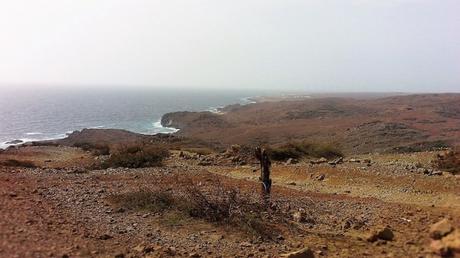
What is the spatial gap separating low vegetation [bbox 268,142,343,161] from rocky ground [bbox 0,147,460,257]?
23.8ft

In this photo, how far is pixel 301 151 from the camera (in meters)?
25.4

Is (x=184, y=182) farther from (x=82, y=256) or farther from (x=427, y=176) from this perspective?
(x=427, y=176)

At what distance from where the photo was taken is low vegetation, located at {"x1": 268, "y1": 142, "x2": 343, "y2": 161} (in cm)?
2397

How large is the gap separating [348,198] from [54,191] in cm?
865

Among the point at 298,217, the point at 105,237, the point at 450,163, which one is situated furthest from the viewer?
the point at 450,163

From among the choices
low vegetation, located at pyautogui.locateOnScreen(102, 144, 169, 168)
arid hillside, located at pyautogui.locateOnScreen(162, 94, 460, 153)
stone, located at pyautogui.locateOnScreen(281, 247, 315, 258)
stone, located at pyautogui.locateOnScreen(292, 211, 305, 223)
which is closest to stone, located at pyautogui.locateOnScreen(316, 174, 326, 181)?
stone, located at pyautogui.locateOnScreen(292, 211, 305, 223)

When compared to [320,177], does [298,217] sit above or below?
above

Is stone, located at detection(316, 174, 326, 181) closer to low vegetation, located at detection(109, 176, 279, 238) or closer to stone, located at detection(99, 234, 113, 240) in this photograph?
low vegetation, located at detection(109, 176, 279, 238)

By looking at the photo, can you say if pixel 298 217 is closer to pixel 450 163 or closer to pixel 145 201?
pixel 145 201

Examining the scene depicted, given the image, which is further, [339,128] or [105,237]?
[339,128]

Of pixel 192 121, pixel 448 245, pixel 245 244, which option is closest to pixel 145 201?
pixel 245 244

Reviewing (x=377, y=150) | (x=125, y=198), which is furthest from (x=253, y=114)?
(x=125, y=198)

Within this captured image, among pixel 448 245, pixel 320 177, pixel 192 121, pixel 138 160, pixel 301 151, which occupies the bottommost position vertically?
pixel 192 121

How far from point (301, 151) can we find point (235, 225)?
53.5 feet
